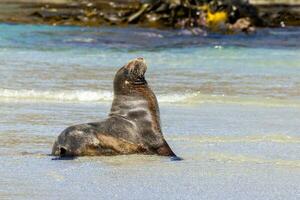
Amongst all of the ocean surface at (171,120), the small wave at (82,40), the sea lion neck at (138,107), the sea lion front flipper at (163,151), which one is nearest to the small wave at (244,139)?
the ocean surface at (171,120)

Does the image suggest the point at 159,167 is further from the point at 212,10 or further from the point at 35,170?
the point at 212,10

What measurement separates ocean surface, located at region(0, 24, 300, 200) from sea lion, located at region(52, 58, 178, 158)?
0.11 m

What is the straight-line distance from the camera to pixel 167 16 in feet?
103

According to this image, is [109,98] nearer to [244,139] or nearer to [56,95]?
[56,95]

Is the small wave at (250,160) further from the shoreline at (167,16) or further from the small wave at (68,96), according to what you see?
the shoreline at (167,16)

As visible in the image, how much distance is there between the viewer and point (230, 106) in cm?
1214

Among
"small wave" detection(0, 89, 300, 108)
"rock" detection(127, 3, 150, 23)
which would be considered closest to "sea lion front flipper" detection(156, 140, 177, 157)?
"small wave" detection(0, 89, 300, 108)

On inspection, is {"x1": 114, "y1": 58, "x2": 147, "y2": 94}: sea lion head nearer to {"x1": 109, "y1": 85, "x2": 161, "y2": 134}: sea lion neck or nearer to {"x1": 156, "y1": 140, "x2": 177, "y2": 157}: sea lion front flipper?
{"x1": 109, "y1": 85, "x2": 161, "y2": 134}: sea lion neck

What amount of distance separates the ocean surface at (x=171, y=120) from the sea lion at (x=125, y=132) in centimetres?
11

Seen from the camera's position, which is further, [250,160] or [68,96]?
[68,96]

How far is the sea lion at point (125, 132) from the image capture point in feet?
26.7

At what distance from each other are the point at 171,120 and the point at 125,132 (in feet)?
8.08

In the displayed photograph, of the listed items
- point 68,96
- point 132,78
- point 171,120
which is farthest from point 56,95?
point 132,78

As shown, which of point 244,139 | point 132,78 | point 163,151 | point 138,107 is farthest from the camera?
point 244,139
